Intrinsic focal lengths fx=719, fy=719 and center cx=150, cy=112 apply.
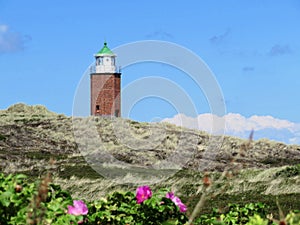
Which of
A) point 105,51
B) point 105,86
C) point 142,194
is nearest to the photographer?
point 142,194

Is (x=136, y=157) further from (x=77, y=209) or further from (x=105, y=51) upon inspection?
(x=77, y=209)

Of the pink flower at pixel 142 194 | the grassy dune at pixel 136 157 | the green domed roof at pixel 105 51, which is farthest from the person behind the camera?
the green domed roof at pixel 105 51

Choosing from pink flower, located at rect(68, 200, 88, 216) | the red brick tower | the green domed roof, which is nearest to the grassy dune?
the red brick tower

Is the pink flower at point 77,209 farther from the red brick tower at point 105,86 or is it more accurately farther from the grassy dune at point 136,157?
the red brick tower at point 105,86

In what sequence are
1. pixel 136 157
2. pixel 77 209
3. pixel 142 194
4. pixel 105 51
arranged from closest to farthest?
pixel 77 209 < pixel 142 194 < pixel 136 157 < pixel 105 51

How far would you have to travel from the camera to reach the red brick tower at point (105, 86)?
180 feet

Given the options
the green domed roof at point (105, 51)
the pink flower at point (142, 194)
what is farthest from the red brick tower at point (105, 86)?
the pink flower at point (142, 194)

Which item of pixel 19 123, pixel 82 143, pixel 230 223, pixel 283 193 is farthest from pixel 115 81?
pixel 230 223

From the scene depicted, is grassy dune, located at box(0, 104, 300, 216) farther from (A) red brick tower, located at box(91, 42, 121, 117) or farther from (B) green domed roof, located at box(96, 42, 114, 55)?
(B) green domed roof, located at box(96, 42, 114, 55)

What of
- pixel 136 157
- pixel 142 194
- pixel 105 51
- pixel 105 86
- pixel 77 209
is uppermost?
pixel 105 51

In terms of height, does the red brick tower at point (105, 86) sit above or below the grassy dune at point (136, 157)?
above

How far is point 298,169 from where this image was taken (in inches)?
835

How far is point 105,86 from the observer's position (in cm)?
5584

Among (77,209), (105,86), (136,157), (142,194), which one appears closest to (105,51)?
(105,86)
